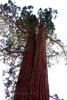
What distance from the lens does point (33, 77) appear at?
5.26m

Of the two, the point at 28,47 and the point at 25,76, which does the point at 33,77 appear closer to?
the point at 25,76

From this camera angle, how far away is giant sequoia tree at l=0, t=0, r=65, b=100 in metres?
5.04

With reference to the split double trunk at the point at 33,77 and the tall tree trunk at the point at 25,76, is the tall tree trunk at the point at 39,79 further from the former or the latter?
the tall tree trunk at the point at 25,76

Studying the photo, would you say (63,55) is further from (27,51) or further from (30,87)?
(30,87)

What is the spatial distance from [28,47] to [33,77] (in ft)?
6.75

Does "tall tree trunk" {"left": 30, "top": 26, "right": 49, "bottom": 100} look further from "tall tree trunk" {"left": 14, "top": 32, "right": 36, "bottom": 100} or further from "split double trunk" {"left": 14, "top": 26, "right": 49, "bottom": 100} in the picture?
"tall tree trunk" {"left": 14, "top": 32, "right": 36, "bottom": 100}

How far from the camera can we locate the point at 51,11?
10961mm

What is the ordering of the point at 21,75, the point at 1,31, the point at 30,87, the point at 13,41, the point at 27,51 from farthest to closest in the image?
the point at 1,31
the point at 13,41
the point at 27,51
the point at 21,75
the point at 30,87

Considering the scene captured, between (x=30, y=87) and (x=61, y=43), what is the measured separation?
7.85m

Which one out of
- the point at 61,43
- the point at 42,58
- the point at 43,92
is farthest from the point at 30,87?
the point at 61,43

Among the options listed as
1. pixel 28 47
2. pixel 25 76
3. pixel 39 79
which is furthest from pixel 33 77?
pixel 28 47

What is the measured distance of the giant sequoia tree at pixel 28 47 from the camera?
5.04m

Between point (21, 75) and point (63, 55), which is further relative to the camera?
point (63, 55)

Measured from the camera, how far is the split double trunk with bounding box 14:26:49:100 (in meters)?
4.73
